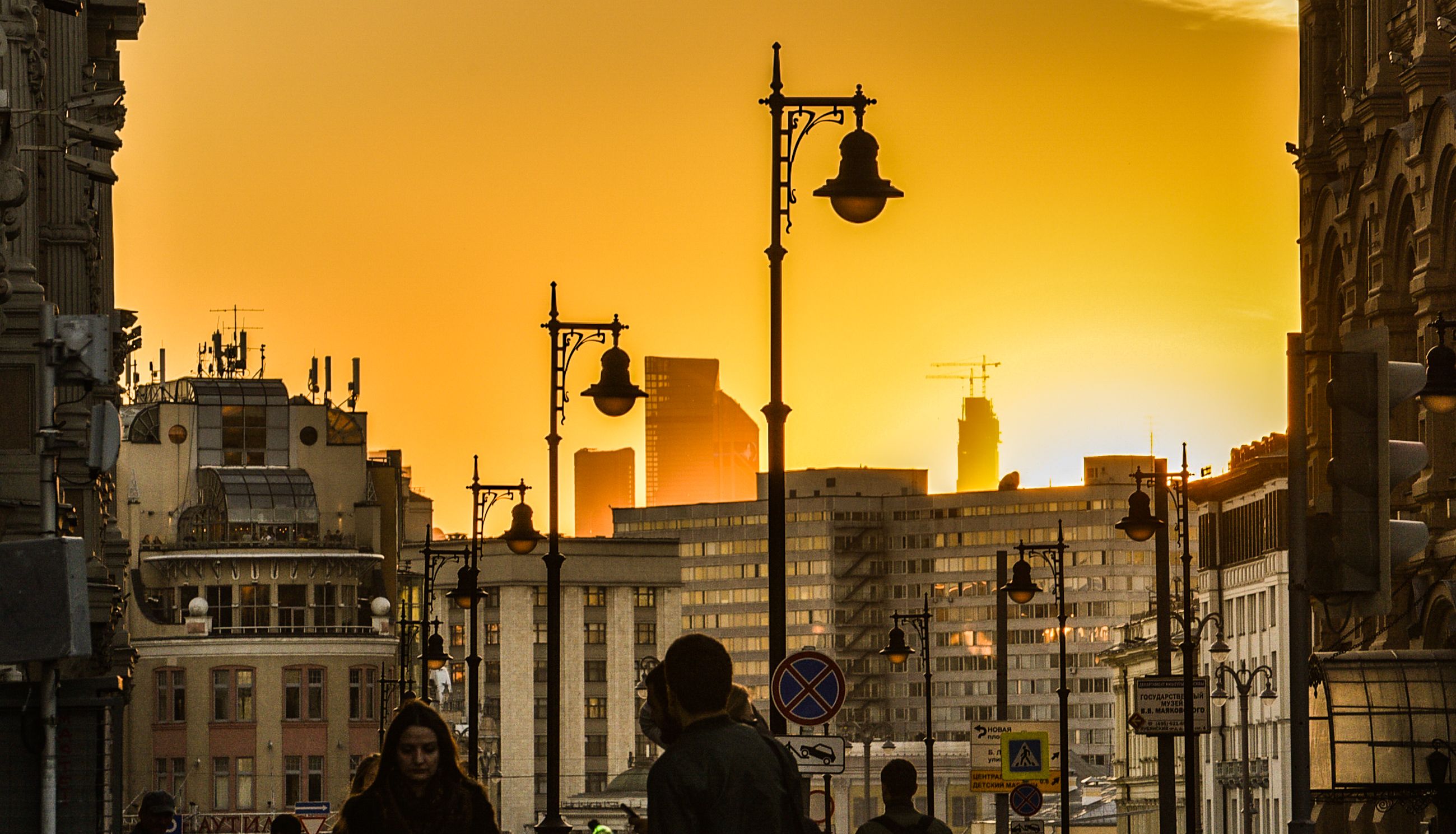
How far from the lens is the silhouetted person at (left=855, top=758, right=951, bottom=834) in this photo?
55.7 feet

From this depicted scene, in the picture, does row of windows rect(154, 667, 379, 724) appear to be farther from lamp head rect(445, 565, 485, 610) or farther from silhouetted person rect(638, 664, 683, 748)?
silhouetted person rect(638, 664, 683, 748)

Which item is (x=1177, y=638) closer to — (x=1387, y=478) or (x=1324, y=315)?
(x=1324, y=315)

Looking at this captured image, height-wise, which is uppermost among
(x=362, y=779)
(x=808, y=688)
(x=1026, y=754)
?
(x=362, y=779)

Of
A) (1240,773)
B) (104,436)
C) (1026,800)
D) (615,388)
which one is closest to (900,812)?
(104,436)

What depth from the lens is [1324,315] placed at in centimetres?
5147

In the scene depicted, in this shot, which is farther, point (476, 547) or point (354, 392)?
point (354, 392)

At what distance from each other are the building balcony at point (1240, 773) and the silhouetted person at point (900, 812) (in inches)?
3690

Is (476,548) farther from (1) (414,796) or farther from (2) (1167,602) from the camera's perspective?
(1) (414,796)

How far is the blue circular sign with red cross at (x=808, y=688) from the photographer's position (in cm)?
2303

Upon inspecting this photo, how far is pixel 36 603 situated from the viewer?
617 inches

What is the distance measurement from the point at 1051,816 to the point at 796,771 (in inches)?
5840

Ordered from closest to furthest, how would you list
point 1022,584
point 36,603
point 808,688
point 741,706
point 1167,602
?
point 741,706
point 36,603
point 808,688
point 1167,602
point 1022,584

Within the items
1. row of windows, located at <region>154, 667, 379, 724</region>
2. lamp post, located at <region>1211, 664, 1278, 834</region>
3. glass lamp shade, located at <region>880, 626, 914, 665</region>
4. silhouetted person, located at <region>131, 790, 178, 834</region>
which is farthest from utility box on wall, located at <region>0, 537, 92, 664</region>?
row of windows, located at <region>154, 667, 379, 724</region>

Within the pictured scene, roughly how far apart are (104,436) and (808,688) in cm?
699
